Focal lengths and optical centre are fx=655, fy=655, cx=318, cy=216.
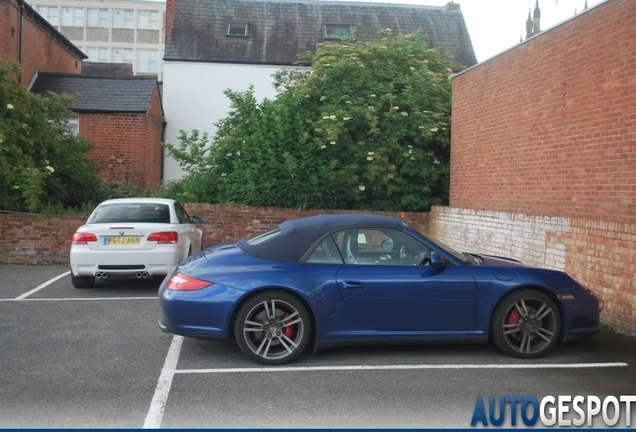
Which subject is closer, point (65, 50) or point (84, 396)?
point (84, 396)

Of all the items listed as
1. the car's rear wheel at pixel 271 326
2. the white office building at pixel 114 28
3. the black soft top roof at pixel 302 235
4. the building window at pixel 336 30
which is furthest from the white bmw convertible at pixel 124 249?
the white office building at pixel 114 28

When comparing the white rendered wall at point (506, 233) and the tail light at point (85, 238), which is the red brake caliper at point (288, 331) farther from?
the tail light at point (85, 238)

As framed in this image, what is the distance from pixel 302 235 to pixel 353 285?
0.73 m

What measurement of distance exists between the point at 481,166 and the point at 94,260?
260 inches

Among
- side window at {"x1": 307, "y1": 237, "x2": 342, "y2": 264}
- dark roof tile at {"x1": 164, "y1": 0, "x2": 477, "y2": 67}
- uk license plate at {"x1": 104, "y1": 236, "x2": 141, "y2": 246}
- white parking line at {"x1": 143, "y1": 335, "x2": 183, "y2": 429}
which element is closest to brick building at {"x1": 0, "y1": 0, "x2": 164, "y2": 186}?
dark roof tile at {"x1": 164, "y1": 0, "x2": 477, "y2": 67}

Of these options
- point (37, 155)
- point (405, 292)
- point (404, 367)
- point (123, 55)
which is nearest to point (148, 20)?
point (123, 55)

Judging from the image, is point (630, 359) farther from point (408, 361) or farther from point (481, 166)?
point (481, 166)

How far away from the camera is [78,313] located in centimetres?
794

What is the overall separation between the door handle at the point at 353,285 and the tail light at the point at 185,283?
1187mm

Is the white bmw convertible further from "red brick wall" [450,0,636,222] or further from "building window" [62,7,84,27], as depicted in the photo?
"building window" [62,7,84,27]

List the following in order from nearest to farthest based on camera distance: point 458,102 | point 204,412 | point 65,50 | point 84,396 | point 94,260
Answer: point 204,412 < point 84,396 < point 94,260 < point 458,102 < point 65,50

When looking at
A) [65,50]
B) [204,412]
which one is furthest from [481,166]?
[65,50]

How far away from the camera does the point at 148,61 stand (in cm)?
6156

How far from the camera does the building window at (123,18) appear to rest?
61.3 metres
